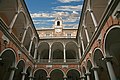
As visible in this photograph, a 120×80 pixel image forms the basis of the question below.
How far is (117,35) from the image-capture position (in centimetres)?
975

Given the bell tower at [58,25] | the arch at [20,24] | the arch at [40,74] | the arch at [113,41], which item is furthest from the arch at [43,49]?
the arch at [113,41]

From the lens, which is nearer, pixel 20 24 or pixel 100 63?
pixel 100 63

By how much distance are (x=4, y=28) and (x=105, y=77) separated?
1198 centimetres

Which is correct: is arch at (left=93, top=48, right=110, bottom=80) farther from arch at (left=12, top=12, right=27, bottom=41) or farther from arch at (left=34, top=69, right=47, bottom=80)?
arch at (left=12, top=12, right=27, bottom=41)

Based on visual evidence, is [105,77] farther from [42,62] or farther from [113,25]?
[42,62]

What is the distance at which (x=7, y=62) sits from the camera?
13.9 m

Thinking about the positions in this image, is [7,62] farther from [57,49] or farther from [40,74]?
[57,49]

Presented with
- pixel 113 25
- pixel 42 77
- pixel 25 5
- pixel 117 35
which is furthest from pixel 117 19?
pixel 42 77

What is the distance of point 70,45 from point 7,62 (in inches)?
491

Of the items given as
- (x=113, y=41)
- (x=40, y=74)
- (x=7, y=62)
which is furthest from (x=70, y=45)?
(x=113, y=41)

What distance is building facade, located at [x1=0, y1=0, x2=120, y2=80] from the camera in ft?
31.9

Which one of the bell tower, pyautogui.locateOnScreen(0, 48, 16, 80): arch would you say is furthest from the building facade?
the bell tower

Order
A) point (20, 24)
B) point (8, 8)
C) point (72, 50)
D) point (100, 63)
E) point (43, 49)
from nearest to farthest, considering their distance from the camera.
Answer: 1. point (100, 63)
2. point (8, 8)
3. point (20, 24)
4. point (43, 49)
5. point (72, 50)

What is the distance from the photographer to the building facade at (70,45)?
972cm
